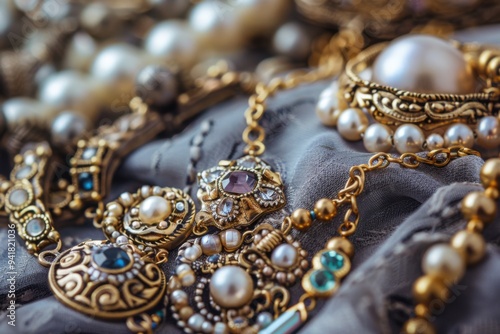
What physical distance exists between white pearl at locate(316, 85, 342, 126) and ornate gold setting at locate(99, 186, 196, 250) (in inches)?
9.1

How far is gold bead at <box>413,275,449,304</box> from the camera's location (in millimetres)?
542

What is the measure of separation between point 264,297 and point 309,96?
0.38 meters

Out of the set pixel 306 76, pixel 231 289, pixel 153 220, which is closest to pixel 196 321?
pixel 231 289

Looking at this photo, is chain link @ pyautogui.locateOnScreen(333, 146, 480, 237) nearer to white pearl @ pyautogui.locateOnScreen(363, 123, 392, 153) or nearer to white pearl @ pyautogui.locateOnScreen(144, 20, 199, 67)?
white pearl @ pyautogui.locateOnScreen(363, 123, 392, 153)

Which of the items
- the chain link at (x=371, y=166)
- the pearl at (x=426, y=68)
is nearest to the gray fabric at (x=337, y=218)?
the chain link at (x=371, y=166)

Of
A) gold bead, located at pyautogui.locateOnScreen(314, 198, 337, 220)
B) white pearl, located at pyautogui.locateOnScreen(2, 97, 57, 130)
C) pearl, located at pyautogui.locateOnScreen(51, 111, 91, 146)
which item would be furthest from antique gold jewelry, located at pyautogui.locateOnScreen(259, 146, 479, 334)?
white pearl, located at pyautogui.locateOnScreen(2, 97, 57, 130)

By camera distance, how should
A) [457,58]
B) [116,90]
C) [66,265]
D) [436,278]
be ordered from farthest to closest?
[116,90], [457,58], [66,265], [436,278]

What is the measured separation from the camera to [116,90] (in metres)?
1.05

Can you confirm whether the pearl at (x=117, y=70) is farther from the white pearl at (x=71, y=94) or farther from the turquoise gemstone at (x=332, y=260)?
the turquoise gemstone at (x=332, y=260)


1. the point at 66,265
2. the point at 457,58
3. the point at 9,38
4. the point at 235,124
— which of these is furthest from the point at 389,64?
the point at 9,38

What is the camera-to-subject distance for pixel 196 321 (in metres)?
0.62

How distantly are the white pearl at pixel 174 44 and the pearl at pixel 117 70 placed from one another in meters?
0.04

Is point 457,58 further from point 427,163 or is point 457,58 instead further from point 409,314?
point 409,314

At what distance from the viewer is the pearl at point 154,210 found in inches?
28.3
